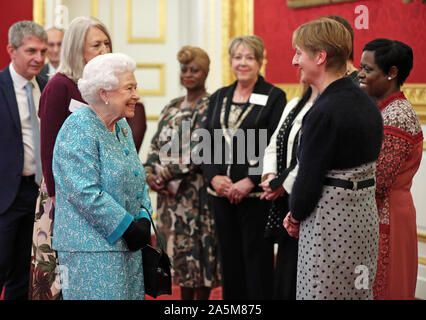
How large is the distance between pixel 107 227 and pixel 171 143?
2037mm

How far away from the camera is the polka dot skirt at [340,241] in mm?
2551

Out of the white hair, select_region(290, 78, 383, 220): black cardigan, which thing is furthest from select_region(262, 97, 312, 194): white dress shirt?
the white hair

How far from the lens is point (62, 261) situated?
2611 mm

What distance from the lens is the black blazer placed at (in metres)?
3.83

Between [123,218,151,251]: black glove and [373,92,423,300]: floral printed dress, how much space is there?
114 cm

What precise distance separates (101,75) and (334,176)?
3.39 ft

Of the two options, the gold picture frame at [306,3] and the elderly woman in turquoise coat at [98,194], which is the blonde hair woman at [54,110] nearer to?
the elderly woman in turquoise coat at [98,194]

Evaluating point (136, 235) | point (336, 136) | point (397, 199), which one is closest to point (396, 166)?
point (397, 199)

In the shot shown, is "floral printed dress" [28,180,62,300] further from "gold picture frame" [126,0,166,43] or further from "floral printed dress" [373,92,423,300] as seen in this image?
"gold picture frame" [126,0,166,43]

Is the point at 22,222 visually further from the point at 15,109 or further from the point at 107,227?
the point at 107,227

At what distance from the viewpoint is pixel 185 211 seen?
4.52m

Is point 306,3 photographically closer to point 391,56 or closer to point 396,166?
point 391,56

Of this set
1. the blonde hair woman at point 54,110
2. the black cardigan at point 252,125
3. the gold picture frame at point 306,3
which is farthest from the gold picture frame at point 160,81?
the blonde hair woman at point 54,110
